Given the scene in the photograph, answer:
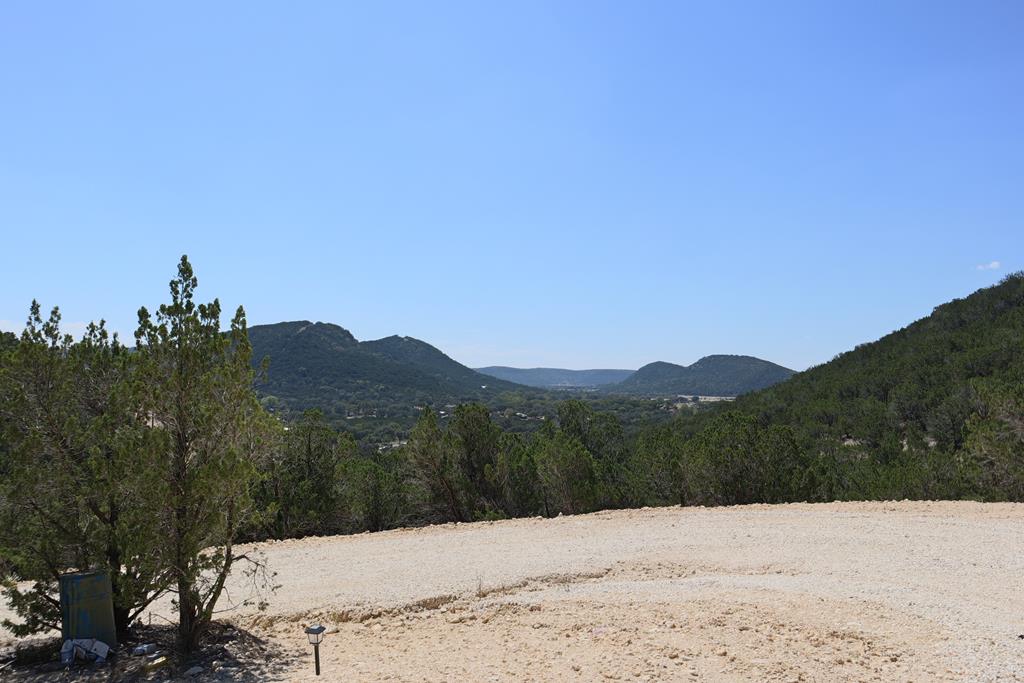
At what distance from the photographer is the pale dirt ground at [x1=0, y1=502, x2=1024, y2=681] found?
6.88m

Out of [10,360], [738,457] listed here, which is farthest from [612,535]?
[10,360]

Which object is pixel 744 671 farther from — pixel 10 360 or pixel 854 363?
pixel 854 363

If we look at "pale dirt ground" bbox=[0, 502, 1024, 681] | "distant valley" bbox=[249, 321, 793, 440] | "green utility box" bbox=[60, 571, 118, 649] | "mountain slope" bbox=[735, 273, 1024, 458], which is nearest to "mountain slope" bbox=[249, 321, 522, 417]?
"distant valley" bbox=[249, 321, 793, 440]

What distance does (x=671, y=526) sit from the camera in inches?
584

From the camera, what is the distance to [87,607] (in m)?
8.27

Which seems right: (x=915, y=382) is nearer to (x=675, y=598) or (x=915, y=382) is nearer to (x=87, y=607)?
(x=675, y=598)

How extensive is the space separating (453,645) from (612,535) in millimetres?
6986

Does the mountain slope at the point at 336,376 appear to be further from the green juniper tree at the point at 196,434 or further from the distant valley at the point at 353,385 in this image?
the green juniper tree at the point at 196,434

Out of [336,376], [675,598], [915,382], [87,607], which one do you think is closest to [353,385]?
[336,376]

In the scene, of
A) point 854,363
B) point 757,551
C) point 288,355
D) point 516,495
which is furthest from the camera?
point 288,355

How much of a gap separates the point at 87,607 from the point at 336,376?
128 meters

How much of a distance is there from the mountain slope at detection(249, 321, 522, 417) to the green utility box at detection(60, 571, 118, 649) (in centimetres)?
9345

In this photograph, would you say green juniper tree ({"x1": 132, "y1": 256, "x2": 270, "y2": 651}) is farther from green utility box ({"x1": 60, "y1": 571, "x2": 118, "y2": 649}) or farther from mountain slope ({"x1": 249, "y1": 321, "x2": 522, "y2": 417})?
mountain slope ({"x1": 249, "y1": 321, "x2": 522, "y2": 417})

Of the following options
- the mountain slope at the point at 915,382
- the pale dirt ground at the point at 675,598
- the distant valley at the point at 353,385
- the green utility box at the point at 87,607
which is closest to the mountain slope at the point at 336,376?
the distant valley at the point at 353,385
